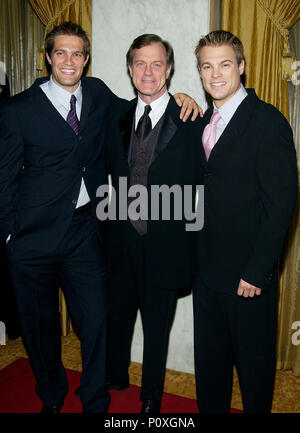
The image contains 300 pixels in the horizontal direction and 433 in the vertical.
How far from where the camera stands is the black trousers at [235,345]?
192 cm

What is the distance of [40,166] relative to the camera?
217cm

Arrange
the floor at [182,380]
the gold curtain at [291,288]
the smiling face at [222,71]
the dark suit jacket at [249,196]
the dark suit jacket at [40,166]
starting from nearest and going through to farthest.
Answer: the dark suit jacket at [249,196] → the smiling face at [222,71] → the dark suit jacket at [40,166] → the floor at [182,380] → the gold curtain at [291,288]

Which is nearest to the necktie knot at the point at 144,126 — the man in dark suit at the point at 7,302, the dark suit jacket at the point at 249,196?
the dark suit jacket at the point at 249,196

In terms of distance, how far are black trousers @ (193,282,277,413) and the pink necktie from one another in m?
0.65

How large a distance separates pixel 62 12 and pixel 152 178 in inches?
65.0

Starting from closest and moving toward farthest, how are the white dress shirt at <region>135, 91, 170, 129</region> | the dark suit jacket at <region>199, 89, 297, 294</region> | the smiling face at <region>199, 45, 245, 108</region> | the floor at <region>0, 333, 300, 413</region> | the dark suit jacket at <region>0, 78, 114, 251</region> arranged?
the dark suit jacket at <region>199, 89, 297, 294</region>, the smiling face at <region>199, 45, 245, 108</region>, the dark suit jacket at <region>0, 78, 114, 251</region>, the white dress shirt at <region>135, 91, 170, 129</region>, the floor at <region>0, 333, 300, 413</region>

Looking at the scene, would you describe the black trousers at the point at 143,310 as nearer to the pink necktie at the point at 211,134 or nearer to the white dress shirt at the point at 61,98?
the white dress shirt at the point at 61,98

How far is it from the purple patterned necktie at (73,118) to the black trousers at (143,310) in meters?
0.58

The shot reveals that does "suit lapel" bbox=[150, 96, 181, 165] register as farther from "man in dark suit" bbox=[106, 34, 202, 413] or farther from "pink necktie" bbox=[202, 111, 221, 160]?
Answer: "pink necktie" bbox=[202, 111, 221, 160]

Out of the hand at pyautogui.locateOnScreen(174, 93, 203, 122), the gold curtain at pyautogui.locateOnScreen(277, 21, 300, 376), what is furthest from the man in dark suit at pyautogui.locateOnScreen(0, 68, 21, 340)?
the gold curtain at pyautogui.locateOnScreen(277, 21, 300, 376)

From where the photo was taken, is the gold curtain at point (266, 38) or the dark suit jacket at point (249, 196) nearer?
the dark suit jacket at point (249, 196)

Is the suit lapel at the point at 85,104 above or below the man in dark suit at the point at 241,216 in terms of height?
above

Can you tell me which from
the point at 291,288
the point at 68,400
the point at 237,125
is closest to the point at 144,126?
the point at 237,125

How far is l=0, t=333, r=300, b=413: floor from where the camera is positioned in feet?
8.88
